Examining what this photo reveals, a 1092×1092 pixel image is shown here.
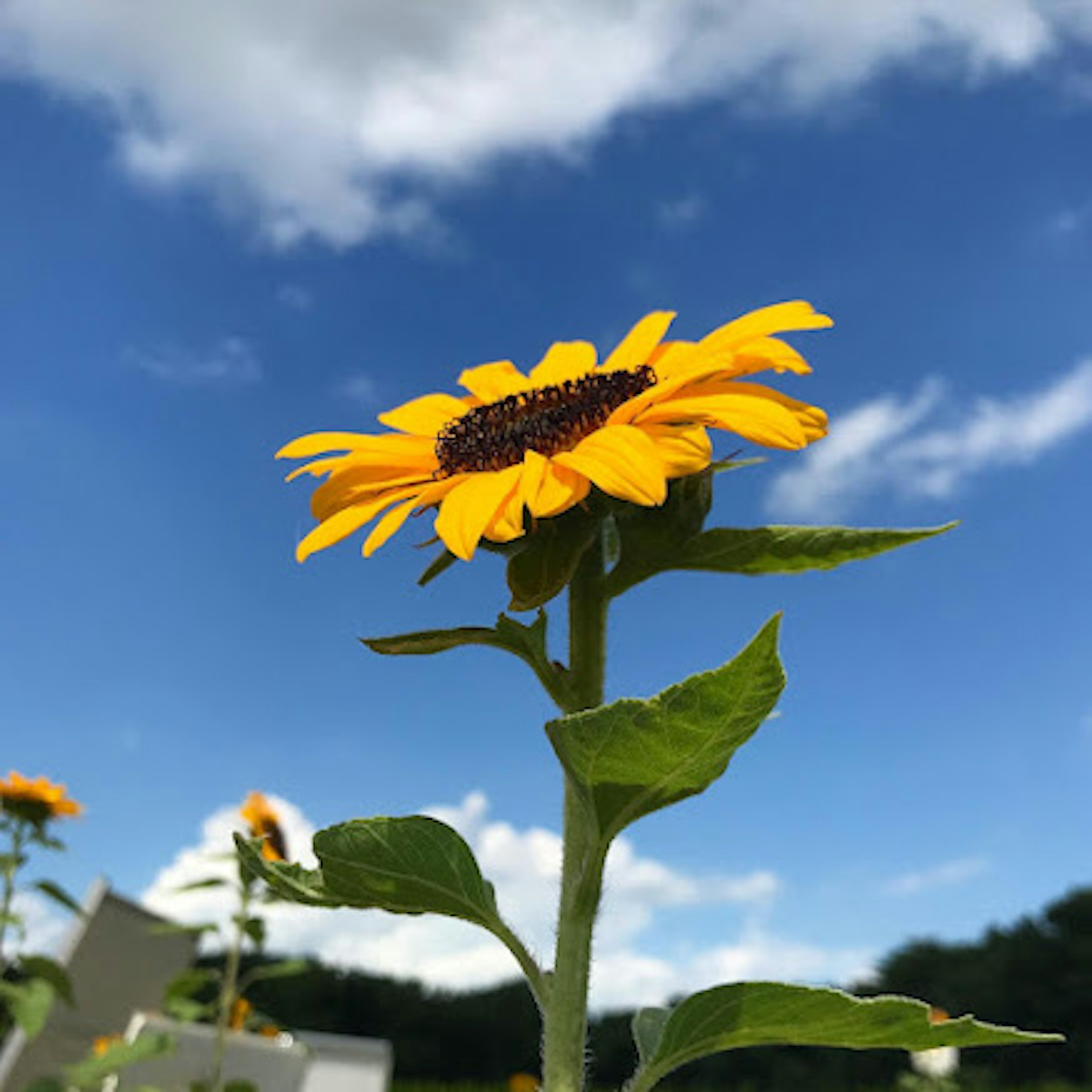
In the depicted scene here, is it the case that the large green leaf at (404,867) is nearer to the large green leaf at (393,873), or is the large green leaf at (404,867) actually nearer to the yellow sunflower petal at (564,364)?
the large green leaf at (393,873)

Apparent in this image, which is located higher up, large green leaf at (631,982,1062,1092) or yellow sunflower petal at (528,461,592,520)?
yellow sunflower petal at (528,461,592,520)

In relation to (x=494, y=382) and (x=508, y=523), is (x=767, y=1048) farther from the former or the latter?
(x=508, y=523)

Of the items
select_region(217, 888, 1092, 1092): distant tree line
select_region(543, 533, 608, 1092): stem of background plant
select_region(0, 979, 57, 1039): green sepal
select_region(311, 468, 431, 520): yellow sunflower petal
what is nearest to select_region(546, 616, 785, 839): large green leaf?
select_region(543, 533, 608, 1092): stem of background plant

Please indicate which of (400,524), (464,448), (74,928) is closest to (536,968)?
(400,524)

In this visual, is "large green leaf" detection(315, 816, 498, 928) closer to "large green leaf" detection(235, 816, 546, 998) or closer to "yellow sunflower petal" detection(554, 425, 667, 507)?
"large green leaf" detection(235, 816, 546, 998)

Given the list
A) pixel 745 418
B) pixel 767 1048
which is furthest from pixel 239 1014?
pixel 767 1048

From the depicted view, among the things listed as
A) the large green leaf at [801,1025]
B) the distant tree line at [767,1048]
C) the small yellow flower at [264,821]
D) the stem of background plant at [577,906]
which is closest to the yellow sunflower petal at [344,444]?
the stem of background plant at [577,906]
